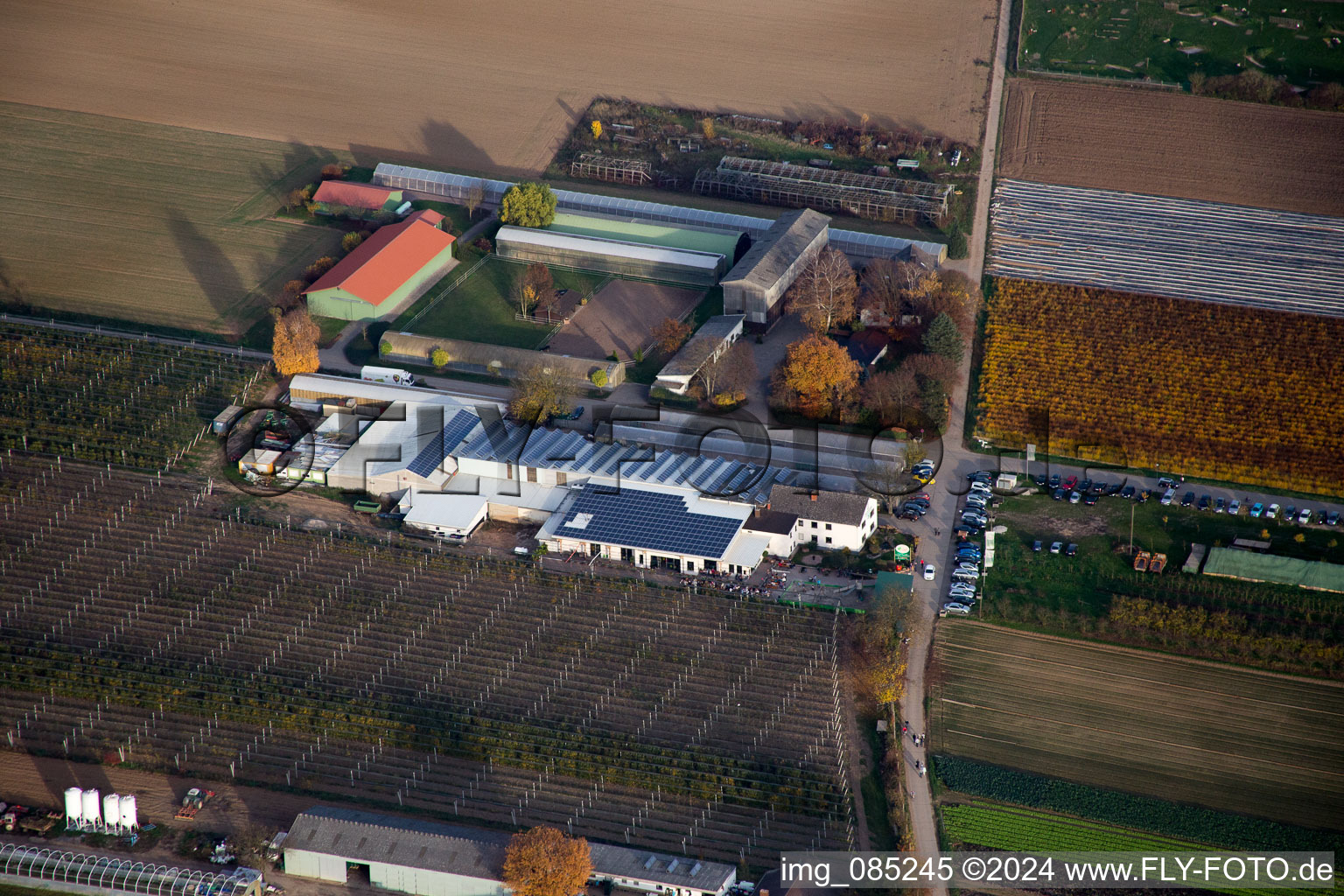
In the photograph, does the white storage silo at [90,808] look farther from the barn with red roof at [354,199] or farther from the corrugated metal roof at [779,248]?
the barn with red roof at [354,199]

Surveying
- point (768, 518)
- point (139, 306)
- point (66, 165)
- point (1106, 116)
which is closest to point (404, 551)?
point (768, 518)

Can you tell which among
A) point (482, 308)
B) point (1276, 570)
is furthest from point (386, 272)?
point (1276, 570)

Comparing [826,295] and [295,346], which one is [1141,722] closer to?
[826,295]

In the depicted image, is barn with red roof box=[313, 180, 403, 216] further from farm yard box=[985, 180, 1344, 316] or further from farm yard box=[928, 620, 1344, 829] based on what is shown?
farm yard box=[928, 620, 1344, 829]

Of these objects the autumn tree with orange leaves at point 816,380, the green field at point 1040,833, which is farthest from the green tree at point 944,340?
the green field at point 1040,833

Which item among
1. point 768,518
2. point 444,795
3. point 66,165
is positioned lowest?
point 444,795

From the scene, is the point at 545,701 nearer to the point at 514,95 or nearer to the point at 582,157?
the point at 582,157

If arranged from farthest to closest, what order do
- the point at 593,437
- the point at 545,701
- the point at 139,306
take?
the point at 139,306
the point at 593,437
the point at 545,701
